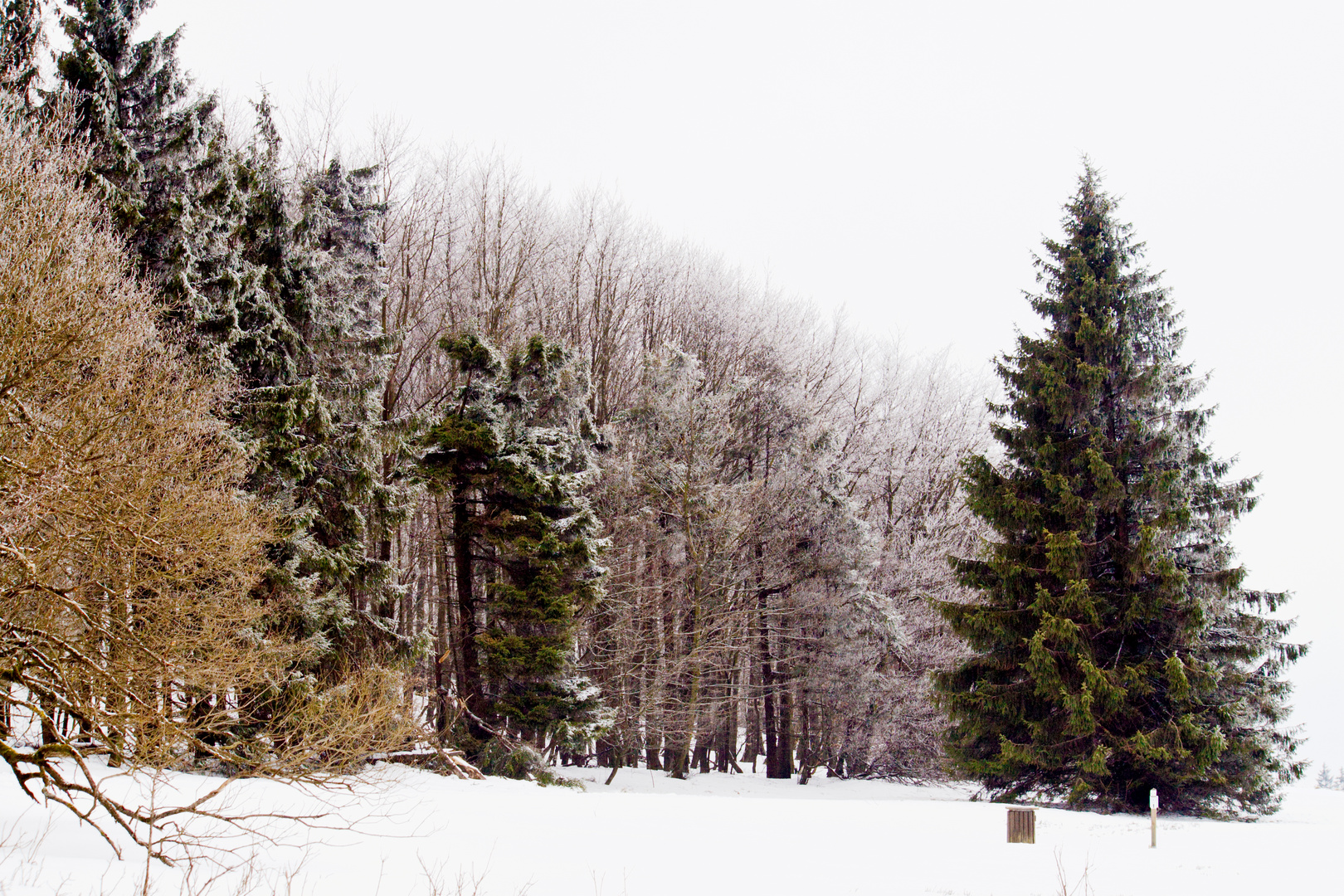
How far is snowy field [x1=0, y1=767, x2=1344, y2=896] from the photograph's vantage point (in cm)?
777

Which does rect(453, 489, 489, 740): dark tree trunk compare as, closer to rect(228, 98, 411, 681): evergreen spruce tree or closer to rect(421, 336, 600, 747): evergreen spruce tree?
rect(421, 336, 600, 747): evergreen spruce tree

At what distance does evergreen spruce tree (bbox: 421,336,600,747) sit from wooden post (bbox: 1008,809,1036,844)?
885 cm

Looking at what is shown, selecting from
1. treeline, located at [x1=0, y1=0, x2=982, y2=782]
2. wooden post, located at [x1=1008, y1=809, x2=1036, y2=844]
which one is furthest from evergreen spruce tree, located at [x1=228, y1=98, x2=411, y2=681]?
wooden post, located at [x1=1008, y1=809, x2=1036, y2=844]

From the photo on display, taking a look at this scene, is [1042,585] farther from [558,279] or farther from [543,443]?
[558,279]

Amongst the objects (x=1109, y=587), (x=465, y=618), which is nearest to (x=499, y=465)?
(x=465, y=618)

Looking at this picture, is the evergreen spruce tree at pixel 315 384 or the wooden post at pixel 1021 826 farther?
the evergreen spruce tree at pixel 315 384

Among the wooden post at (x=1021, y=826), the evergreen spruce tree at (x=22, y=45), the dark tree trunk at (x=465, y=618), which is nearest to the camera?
the wooden post at (x=1021, y=826)

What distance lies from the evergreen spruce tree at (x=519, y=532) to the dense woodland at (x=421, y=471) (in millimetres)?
85

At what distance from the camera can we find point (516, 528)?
1884 centimetres

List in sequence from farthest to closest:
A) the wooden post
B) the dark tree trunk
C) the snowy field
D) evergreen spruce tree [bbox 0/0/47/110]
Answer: the dark tree trunk, evergreen spruce tree [bbox 0/0/47/110], the wooden post, the snowy field

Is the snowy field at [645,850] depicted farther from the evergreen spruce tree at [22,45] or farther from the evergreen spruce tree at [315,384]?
the evergreen spruce tree at [22,45]

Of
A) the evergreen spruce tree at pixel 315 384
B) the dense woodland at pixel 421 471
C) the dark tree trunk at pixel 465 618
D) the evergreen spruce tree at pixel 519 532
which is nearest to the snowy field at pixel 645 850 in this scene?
the dense woodland at pixel 421 471

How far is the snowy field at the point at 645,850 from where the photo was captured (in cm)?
777

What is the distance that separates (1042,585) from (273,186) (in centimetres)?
1771
